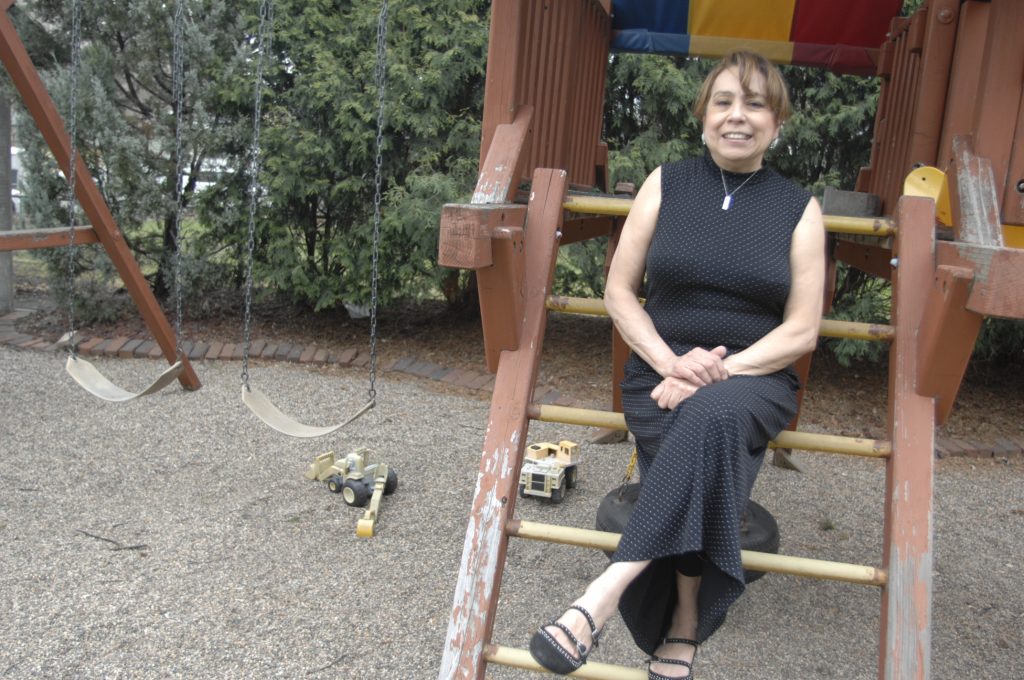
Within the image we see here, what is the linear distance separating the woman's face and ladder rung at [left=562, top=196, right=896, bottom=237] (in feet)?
1.00

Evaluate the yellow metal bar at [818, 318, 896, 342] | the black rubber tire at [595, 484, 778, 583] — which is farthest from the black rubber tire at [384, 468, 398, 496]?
the yellow metal bar at [818, 318, 896, 342]

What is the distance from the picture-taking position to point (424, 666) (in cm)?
250

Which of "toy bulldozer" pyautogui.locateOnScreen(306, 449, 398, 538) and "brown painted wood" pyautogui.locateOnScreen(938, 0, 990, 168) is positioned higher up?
"brown painted wood" pyautogui.locateOnScreen(938, 0, 990, 168)

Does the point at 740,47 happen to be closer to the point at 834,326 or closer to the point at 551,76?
the point at 551,76

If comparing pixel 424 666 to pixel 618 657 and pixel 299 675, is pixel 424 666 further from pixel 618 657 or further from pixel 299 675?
pixel 618 657

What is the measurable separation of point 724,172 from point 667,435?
76 centimetres

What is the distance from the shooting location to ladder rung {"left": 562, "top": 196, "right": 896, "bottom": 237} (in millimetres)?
2338

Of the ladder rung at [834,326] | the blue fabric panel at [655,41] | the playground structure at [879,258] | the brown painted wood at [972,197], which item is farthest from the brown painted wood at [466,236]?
the blue fabric panel at [655,41]

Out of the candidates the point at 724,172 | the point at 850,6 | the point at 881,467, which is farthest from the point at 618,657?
the point at 850,6

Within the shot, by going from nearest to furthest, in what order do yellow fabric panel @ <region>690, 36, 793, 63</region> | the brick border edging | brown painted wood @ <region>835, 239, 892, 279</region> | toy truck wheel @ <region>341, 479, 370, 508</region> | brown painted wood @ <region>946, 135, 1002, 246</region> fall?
1. brown painted wood @ <region>946, 135, 1002, 246</region>
2. brown painted wood @ <region>835, 239, 892, 279</region>
3. toy truck wheel @ <region>341, 479, 370, 508</region>
4. yellow fabric panel @ <region>690, 36, 793, 63</region>
5. the brick border edging

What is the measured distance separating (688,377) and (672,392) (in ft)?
0.16

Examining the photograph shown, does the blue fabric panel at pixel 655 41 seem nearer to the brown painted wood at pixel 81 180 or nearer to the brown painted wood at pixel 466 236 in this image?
the brown painted wood at pixel 466 236

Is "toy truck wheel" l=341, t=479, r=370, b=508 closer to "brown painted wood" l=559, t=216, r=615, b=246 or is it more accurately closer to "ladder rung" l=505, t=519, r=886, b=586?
"brown painted wood" l=559, t=216, r=615, b=246

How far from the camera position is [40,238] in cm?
413
